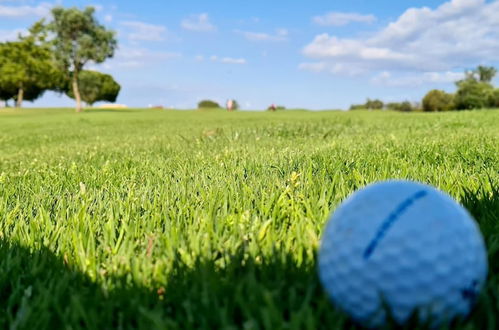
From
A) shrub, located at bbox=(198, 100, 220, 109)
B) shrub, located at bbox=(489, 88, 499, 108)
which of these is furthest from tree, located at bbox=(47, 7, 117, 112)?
shrub, located at bbox=(489, 88, 499, 108)

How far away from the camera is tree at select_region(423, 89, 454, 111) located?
80125 millimetres

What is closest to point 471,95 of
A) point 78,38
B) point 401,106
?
point 401,106

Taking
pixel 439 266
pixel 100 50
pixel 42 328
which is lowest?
pixel 42 328

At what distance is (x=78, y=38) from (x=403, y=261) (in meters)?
56.0

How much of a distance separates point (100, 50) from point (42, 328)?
53.9 m

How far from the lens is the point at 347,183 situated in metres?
3.12

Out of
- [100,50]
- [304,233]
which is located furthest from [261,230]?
[100,50]

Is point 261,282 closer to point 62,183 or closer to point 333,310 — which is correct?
point 333,310

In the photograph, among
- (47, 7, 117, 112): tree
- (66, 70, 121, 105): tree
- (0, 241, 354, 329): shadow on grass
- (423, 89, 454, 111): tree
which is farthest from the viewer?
(66, 70, 121, 105): tree

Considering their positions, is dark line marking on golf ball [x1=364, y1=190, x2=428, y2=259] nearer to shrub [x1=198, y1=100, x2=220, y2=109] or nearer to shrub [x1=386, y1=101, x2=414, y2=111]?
shrub [x1=386, y1=101, x2=414, y2=111]

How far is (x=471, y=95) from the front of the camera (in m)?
76.9

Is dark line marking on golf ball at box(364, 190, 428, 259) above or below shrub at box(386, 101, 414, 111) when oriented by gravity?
below

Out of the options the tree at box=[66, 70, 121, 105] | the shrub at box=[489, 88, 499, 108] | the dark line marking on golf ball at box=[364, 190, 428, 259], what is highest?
the tree at box=[66, 70, 121, 105]

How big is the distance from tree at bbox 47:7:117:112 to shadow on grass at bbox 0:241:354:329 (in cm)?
5294
